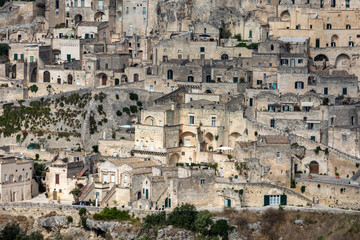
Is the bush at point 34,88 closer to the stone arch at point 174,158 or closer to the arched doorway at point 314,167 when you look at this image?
the stone arch at point 174,158

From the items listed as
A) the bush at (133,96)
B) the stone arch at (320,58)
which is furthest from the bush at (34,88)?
the stone arch at (320,58)

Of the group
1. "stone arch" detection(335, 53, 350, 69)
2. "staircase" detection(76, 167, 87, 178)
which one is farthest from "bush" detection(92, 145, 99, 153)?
"stone arch" detection(335, 53, 350, 69)

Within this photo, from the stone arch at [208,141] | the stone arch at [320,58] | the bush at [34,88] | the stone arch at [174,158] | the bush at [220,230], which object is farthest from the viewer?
the bush at [34,88]

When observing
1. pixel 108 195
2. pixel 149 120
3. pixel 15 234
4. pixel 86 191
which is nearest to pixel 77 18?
pixel 149 120

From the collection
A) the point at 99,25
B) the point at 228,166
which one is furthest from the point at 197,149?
the point at 99,25

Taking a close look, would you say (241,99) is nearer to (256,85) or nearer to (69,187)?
(256,85)
